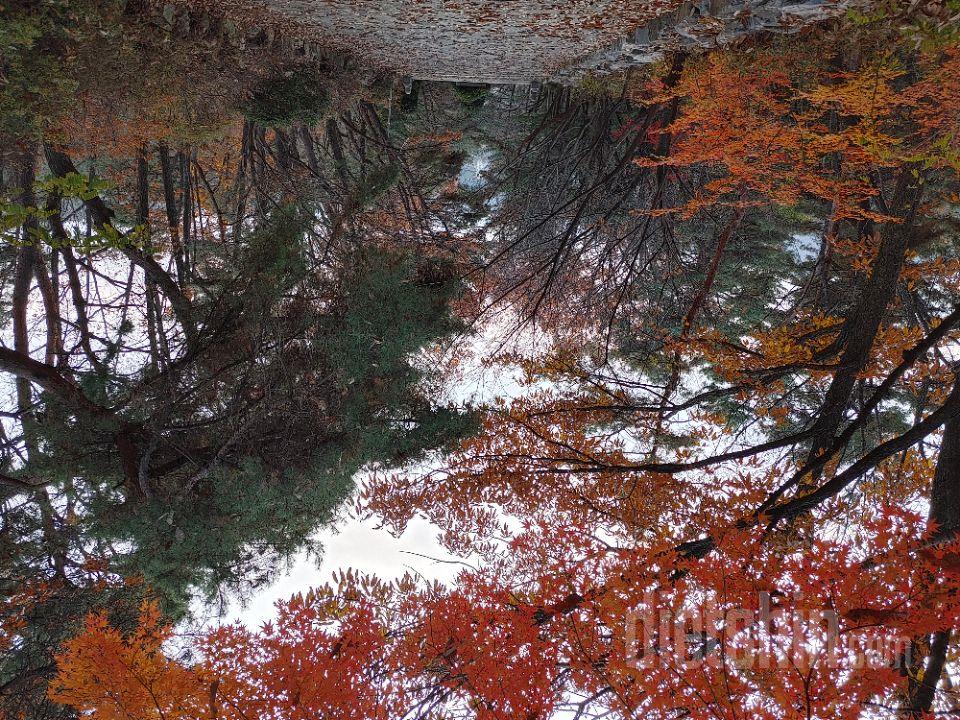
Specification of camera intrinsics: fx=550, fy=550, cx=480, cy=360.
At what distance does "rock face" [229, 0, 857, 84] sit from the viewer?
208 inches

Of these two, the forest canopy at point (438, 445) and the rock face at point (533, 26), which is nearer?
the forest canopy at point (438, 445)

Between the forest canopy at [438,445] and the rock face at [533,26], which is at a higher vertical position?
the rock face at [533,26]

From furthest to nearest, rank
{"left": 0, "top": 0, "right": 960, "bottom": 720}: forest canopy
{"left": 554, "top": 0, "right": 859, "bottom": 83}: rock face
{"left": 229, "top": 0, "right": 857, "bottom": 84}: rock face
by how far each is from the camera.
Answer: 1. {"left": 229, "top": 0, "right": 857, "bottom": 84}: rock face
2. {"left": 554, "top": 0, "right": 859, "bottom": 83}: rock face
3. {"left": 0, "top": 0, "right": 960, "bottom": 720}: forest canopy

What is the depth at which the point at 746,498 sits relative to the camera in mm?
4828

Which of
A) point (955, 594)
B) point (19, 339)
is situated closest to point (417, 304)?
point (955, 594)

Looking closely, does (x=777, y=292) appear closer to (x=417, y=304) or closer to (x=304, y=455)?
(x=417, y=304)

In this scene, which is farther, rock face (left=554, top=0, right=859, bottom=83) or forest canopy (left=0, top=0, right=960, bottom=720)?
rock face (left=554, top=0, right=859, bottom=83)

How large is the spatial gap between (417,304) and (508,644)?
135 inches

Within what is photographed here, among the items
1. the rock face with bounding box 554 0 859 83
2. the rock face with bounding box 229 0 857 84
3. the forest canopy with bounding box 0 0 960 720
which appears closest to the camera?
the forest canopy with bounding box 0 0 960 720

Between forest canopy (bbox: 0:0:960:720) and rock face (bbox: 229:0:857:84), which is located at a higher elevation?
rock face (bbox: 229:0:857:84)

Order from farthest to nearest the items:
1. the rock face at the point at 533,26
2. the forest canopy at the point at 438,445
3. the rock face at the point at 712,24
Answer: the rock face at the point at 533,26 < the rock face at the point at 712,24 < the forest canopy at the point at 438,445

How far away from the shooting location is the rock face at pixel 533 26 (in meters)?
5.29

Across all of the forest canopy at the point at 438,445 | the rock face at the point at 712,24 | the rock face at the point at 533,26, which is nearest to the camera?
the forest canopy at the point at 438,445

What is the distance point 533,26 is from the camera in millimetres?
6320
